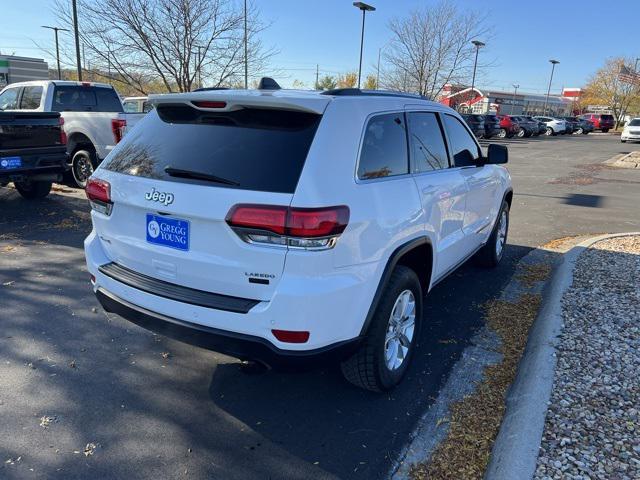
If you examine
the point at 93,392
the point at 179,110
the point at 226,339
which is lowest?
the point at 93,392

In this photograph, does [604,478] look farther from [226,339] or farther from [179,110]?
[179,110]

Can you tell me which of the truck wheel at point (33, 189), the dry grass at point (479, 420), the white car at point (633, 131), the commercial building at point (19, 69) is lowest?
the dry grass at point (479, 420)

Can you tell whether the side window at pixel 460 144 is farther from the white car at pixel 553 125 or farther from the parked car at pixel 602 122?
the parked car at pixel 602 122

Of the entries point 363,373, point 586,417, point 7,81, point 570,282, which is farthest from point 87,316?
point 7,81

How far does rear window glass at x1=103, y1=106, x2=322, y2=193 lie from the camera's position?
2.56 meters

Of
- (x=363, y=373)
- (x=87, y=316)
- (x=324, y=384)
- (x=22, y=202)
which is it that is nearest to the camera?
(x=363, y=373)

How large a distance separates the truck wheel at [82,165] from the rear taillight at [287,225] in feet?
27.3

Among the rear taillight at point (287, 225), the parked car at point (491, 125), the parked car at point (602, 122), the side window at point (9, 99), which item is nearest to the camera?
the rear taillight at point (287, 225)

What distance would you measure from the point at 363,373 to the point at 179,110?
2.00 metres

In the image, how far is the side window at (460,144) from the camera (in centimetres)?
433

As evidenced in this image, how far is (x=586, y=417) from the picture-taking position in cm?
281

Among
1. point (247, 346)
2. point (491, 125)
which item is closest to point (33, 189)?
point (247, 346)

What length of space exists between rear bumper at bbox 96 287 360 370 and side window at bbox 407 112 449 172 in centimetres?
150

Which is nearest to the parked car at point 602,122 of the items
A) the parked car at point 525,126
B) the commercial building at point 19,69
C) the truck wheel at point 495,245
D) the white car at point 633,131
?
the parked car at point 525,126
